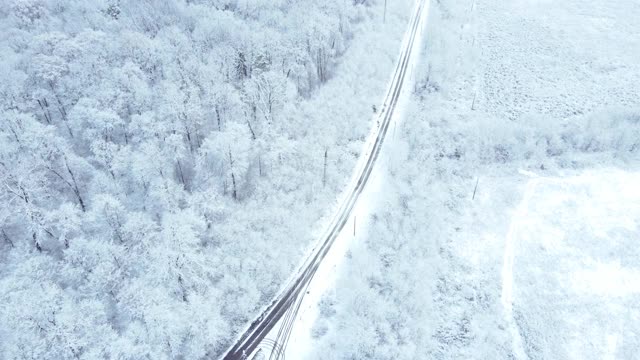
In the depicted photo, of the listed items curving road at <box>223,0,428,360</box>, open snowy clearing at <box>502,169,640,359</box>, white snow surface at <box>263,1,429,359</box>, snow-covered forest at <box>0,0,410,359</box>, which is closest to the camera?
snow-covered forest at <box>0,0,410,359</box>

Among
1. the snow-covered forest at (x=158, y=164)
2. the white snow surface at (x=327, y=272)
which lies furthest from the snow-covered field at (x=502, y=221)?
the snow-covered forest at (x=158, y=164)

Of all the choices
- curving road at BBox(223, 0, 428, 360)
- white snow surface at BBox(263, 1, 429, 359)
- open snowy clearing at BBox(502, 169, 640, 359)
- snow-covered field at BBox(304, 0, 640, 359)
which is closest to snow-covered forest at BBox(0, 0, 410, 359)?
curving road at BBox(223, 0, 428, 360)

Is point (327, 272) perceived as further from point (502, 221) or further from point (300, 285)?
point (502, 221)

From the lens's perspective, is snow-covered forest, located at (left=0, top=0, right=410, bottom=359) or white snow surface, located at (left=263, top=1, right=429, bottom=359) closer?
snow-covered forest, located at (left=0, top=0, right=410, bottom=359)

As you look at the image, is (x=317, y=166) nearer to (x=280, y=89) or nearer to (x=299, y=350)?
(x=280, y=89)

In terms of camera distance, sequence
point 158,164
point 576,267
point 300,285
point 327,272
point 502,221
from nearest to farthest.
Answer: point 300,285
point 327,272
point 158,164
point 576,267
point 502,221

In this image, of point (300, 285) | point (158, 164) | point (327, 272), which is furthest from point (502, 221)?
point (158, 164)

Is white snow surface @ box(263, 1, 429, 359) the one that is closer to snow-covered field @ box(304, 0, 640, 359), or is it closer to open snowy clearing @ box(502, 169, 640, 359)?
snow-covered field @ box(304, 0, 640, 359)
